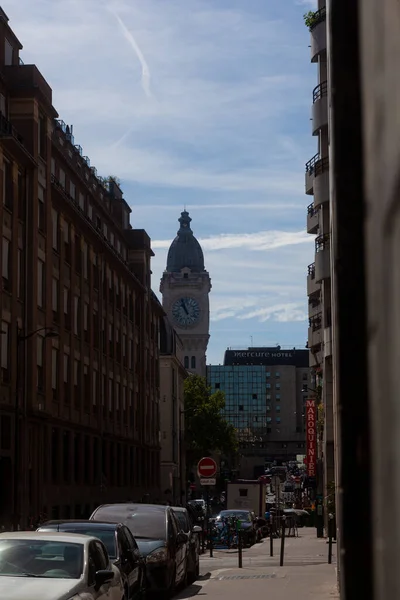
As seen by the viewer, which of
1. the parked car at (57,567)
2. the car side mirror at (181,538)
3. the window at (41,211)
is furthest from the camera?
the window at (41,211)

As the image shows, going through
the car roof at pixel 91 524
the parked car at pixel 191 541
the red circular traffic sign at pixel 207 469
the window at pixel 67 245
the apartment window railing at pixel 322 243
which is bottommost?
the parked car at pixel 191 541

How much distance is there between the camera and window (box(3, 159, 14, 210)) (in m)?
42.8

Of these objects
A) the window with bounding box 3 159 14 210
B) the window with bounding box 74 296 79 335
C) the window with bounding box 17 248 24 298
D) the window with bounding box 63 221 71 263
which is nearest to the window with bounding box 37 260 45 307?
the window with bounding box 17 248 24 298

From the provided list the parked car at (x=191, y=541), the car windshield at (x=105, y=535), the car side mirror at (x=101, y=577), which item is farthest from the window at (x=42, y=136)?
the car side mirror at (x=101, y=577)

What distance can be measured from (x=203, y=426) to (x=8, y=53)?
84224 mm

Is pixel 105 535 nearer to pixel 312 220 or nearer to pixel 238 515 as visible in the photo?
pixel 238 515

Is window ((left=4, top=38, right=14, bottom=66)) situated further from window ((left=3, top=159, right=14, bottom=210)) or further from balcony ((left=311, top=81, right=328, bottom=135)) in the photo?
balcony ((left=311, top=81, right=328, bottom=135))

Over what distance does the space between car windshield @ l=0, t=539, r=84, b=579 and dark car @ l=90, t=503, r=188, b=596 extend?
7050 mm

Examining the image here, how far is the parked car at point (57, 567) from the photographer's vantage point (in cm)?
1107

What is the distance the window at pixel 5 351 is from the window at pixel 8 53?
1195 centimetres

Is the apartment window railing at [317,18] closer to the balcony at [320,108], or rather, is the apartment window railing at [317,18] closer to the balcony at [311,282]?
the balcony at [320,108]

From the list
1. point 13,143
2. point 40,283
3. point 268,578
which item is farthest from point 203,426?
point 268,578

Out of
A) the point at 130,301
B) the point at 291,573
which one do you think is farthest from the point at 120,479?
the point at 291,573

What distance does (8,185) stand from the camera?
4325cm
